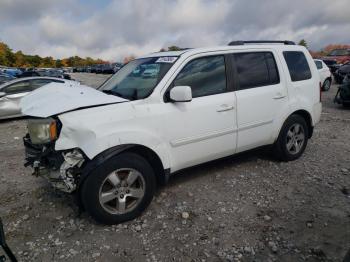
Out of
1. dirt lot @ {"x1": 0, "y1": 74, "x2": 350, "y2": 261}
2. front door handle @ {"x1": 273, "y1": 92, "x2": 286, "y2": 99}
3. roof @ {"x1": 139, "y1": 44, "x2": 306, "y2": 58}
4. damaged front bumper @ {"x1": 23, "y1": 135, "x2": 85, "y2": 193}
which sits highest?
roof @ {"x1": 139, "y1": 44, "x2": 306, "y2": 58}

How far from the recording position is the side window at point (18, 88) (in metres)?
9.05

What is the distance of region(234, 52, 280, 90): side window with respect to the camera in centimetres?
403

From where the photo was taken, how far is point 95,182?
2949mm

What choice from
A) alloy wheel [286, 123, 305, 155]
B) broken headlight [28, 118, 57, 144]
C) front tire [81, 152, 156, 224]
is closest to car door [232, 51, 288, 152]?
alloy wheel [286, 123, 305, 155]

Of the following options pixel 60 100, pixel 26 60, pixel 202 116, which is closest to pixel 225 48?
pixel 202 116

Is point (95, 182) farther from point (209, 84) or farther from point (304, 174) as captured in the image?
point (304, 174)

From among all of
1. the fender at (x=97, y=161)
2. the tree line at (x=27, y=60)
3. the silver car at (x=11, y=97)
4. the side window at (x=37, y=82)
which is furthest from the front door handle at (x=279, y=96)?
the tree line at (x=27, y=60)

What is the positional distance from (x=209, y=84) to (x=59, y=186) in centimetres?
208

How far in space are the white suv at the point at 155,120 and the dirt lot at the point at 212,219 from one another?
1.18ft

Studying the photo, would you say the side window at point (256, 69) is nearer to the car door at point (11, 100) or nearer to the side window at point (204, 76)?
the side window at point (204, 76)

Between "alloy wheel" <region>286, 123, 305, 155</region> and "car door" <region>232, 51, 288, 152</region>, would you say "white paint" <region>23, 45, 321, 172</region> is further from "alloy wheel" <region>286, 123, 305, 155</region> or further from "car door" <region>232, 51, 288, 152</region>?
"alloy wheel" <region>286, 123, 305, 155</region>

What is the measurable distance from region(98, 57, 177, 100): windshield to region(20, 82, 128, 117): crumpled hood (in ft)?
0.90

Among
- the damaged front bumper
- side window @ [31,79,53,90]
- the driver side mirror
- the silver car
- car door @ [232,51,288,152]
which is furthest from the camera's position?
side window @ [31,79,53,90]

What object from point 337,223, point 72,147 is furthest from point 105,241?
point 337,223
